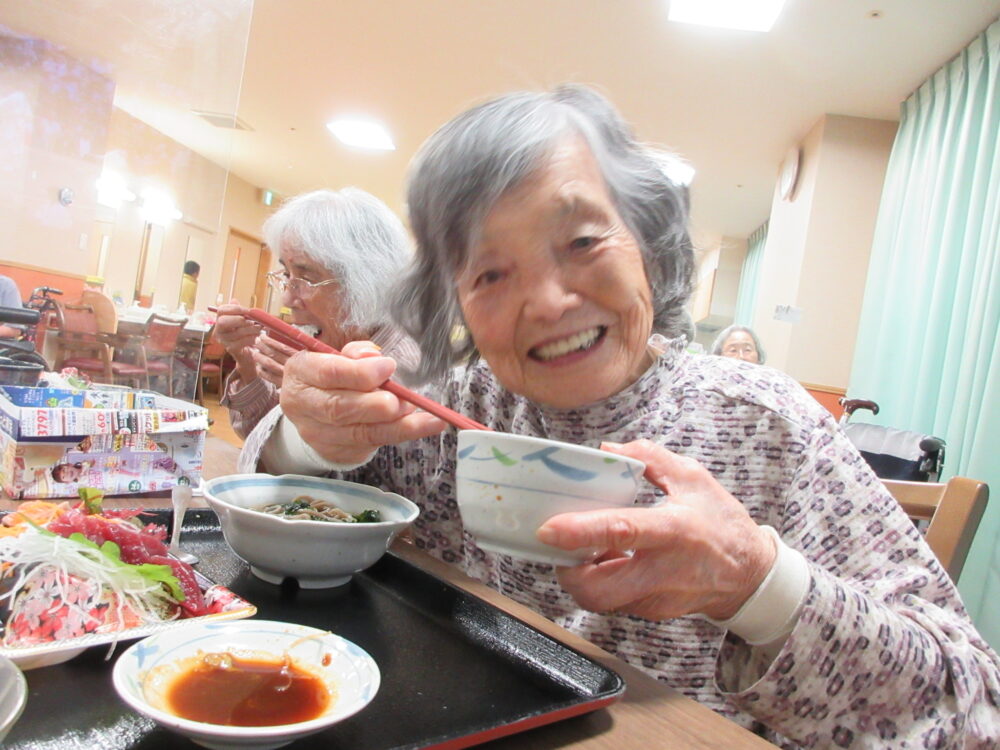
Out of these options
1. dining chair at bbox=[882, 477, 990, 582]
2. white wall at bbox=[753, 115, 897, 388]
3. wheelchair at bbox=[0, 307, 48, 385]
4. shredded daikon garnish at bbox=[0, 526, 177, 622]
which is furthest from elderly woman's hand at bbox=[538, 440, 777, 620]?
white wall at bbox=[753, 115, 897, 388]

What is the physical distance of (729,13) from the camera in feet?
12.3

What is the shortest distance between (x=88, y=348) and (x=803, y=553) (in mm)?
6484

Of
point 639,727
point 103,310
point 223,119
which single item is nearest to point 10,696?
point 639,727

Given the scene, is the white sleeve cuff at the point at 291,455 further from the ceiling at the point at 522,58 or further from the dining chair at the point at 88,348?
the dining chair at the point at 88,348

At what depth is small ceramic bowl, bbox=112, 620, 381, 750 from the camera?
0.42 m

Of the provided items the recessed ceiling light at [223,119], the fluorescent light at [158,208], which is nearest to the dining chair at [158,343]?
the recessed ceiling light at [223,119]

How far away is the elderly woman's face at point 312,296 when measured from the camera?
2.13 m

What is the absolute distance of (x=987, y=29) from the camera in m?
3.48

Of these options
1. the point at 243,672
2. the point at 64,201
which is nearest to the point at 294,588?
the point at 243,672

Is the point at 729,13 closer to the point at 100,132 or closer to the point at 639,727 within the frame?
the point at 639,727

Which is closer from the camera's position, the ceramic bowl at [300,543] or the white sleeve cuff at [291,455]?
the ceramic bowl at [300,543]

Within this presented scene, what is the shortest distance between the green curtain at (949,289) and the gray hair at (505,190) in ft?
8.01

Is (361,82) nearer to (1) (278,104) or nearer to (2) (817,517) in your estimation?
(1) (278,104)

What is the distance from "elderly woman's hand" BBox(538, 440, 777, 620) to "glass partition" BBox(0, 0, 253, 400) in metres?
5.01
